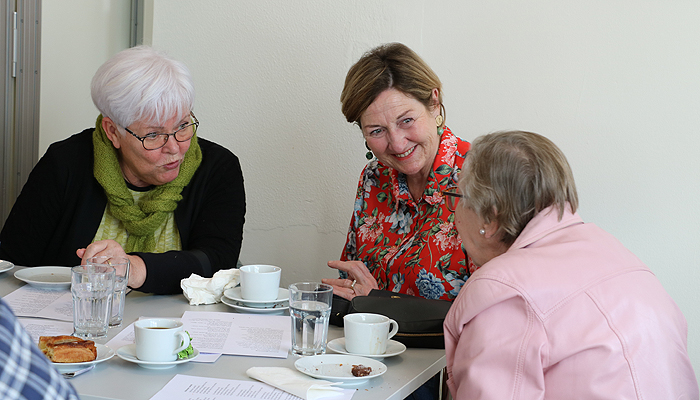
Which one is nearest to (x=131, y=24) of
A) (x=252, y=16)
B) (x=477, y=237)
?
(x=252, y=16)

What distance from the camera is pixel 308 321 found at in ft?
3.78

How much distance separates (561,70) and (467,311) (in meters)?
1.37

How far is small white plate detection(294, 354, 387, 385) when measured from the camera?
1.01 metres

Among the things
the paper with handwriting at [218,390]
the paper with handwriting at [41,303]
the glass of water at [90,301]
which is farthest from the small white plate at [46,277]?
the paper with handwriting at [218,390]

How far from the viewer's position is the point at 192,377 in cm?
101

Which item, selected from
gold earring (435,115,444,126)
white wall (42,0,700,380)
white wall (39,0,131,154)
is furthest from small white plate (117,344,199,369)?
white wall (39,0,131,154)

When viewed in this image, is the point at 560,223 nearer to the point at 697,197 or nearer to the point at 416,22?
the point at 697,197

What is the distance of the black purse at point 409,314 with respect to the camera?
4.00ft

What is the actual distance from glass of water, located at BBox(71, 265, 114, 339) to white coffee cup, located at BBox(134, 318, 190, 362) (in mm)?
195

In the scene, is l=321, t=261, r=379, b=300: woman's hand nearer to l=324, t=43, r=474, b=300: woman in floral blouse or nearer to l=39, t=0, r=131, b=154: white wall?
l=324, t=43, r=474, b=300: woman in floral blouse

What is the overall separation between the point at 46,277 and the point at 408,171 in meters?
1.10

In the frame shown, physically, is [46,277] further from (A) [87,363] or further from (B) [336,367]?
(B) [336,367]

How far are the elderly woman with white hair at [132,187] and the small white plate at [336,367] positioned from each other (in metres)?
0.77

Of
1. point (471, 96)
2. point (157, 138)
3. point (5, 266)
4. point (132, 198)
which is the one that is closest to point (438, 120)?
point (471, 96)
